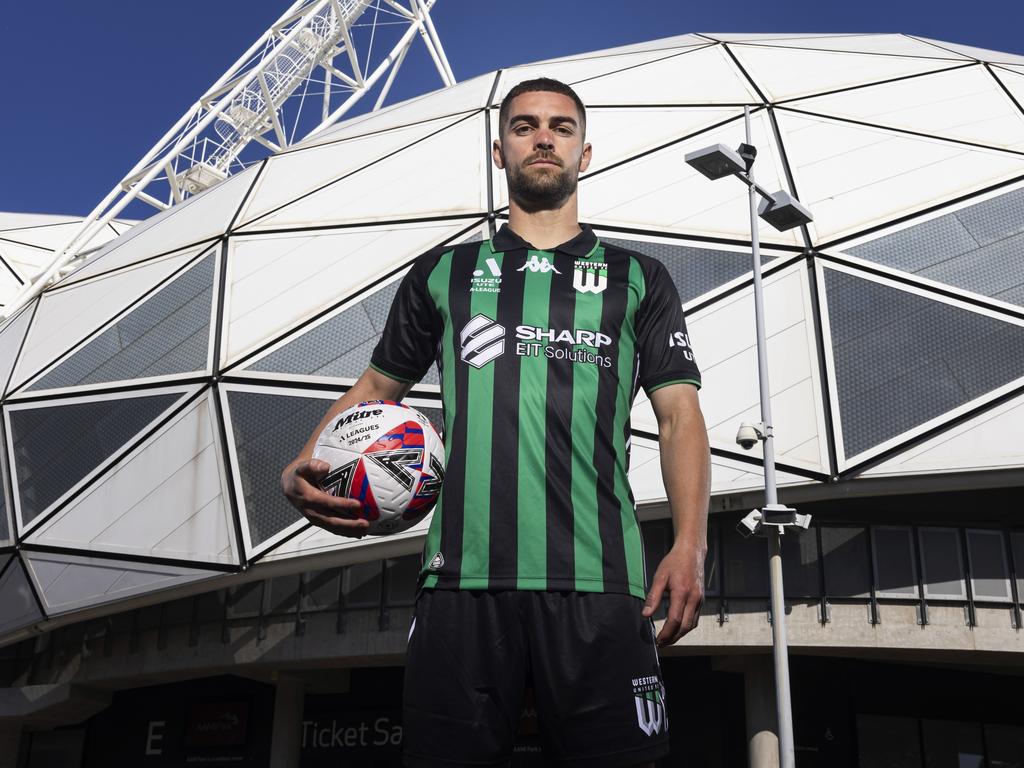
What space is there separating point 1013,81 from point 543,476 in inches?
712

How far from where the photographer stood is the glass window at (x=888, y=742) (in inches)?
750

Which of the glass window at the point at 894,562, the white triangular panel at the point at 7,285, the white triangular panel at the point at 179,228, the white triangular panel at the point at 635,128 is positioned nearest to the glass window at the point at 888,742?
the glass window at the point at 894,562

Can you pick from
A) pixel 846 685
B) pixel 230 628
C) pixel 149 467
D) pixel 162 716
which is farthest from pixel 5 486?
pixel 846 685

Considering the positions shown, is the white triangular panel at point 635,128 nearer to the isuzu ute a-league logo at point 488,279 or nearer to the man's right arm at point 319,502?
the isuzu ute a-league logo at point 488,279

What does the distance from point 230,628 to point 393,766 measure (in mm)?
4730

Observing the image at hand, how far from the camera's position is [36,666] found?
20.4m

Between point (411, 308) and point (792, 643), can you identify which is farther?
point (792, 643)

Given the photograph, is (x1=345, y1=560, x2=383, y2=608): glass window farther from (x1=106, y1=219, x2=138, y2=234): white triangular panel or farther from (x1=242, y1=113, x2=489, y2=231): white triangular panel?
(x1=106, y1=219, x2=138, y2=234): white triangular panel

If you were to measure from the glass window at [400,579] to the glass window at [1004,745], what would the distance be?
1167 centimetres

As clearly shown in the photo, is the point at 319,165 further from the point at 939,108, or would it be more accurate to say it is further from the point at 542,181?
the point at 542,181

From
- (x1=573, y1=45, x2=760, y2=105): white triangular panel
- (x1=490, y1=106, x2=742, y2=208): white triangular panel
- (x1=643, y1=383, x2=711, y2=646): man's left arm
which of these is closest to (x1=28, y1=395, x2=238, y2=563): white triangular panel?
(x1=490, y1=106, x2=742, y2=208): white triangular panel

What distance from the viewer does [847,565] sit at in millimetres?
16344

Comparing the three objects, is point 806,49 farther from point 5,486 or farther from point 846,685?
point 5,486

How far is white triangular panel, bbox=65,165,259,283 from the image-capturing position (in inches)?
667
